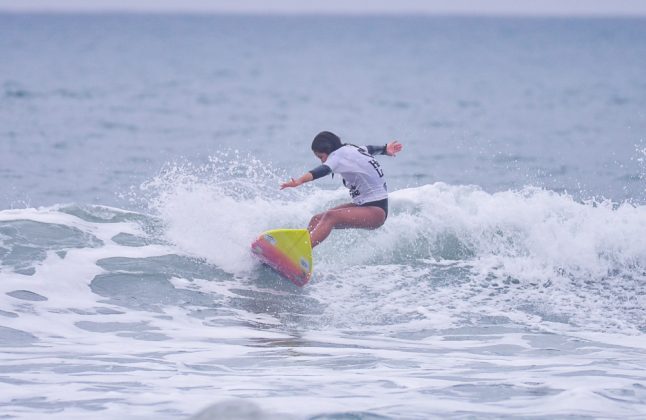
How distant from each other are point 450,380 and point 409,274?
12.4ft

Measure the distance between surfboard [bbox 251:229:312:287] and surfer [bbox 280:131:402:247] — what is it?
163mm

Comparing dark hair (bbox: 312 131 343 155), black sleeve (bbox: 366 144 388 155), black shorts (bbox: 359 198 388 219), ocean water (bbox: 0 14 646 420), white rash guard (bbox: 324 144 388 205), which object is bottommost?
ocean water (bbox: 0 14 646 420)

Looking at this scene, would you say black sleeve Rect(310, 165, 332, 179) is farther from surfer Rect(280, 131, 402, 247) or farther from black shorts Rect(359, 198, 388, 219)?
black shorts Rect(359, 198, 388, 219)

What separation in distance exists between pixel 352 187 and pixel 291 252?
3.30ft

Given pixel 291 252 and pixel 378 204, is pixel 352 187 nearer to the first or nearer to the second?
pixel 378 204

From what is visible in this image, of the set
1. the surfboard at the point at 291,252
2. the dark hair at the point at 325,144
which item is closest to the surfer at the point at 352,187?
the dark hair at the point at 325,144

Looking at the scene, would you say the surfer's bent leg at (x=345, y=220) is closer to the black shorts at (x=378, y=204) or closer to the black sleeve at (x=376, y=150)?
the black shorts at (x=378, y=204)

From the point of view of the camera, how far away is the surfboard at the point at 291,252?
35.8 ft

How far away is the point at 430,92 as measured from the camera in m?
42.4

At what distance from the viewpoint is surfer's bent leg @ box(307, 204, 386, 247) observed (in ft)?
36.2

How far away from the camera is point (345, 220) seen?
36.3 ft

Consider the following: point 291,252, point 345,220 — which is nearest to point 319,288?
point 291,252

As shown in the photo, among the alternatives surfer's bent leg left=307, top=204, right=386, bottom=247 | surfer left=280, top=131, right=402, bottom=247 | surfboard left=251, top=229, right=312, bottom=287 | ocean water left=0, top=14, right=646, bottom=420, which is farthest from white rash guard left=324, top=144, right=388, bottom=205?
ocean water left=0, top=14, right=646, bottom=420

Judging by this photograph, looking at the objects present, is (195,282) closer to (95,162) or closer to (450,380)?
(450,380)
